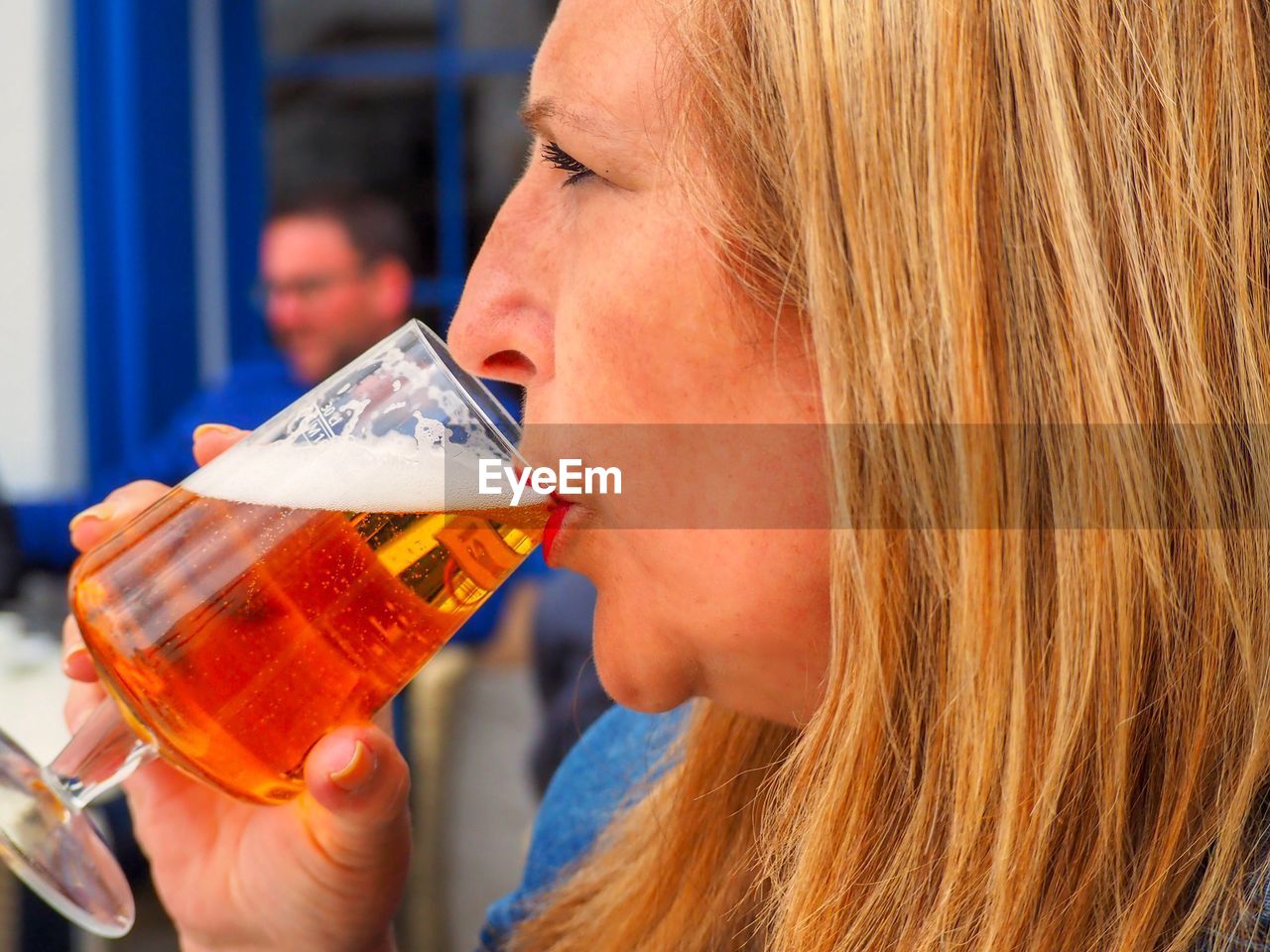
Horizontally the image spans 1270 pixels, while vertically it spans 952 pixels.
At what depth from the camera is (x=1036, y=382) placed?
2.60 feet

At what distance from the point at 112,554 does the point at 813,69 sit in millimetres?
623

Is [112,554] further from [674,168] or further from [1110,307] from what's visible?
[1110,307]

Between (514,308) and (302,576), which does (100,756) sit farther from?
Result: (514,308)

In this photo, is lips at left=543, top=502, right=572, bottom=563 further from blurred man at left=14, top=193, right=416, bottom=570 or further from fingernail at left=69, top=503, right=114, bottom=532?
blurred man at left=14, top=193, right=416, bottom=570

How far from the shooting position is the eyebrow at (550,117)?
885 mm

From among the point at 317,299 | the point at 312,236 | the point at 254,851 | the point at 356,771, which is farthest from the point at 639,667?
the point at 312,236

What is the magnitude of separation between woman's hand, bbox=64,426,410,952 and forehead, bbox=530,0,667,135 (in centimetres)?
46

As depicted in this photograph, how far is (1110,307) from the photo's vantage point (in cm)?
77

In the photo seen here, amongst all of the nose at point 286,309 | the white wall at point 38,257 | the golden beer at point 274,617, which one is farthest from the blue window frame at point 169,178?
the golden beer at point 274,617

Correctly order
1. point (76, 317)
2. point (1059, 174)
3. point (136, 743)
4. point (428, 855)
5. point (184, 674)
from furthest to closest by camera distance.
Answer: point (76, 317), point (428, 855), point (136, 743), point (184, 674), point (1059, 174)

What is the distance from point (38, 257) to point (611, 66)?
3.76 m

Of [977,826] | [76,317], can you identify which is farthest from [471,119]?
[977,826]

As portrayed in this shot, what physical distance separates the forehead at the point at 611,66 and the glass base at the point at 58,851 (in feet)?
2.21

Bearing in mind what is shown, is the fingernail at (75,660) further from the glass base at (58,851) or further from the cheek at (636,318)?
the cheek at (636,318)
